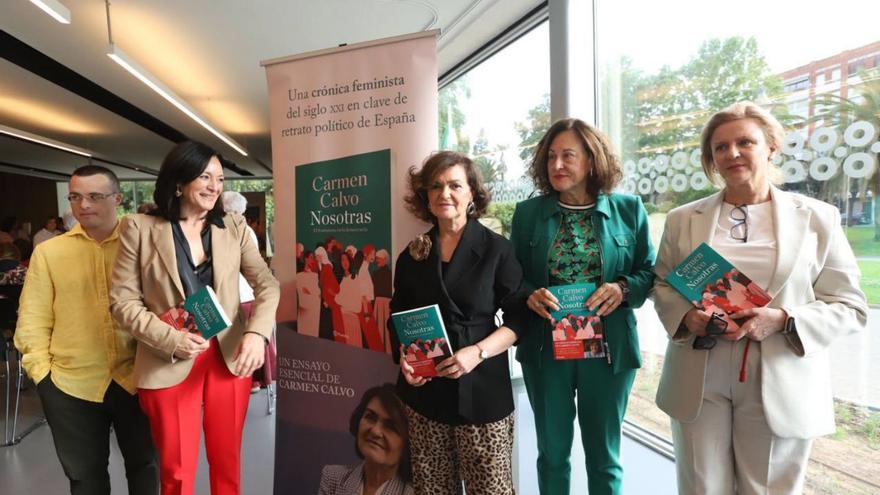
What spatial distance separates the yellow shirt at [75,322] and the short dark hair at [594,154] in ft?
6.00

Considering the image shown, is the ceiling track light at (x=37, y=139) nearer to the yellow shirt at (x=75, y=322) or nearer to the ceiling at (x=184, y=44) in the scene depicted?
the ceiling at (x=184, y=44)

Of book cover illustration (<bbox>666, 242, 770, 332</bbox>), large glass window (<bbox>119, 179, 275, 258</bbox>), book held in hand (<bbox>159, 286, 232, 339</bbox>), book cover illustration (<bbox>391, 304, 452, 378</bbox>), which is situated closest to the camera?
book cover illustration (<bbox>666, 242, 770, 332</bbox>)

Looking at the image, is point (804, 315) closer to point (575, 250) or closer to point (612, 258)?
point (612, 258)

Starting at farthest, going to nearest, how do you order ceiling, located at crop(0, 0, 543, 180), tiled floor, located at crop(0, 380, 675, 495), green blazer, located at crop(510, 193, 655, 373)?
1. ceiling, located at crop(0, 0, 543, 180)
2. tiled floor, located at crop(0, 380, 675, 495)
3. green blazer, located at crop(510, 193, 655, 373)

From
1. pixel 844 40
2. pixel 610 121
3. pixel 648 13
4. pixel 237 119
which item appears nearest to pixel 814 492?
pixel 844 40

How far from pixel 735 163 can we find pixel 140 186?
19173 mm

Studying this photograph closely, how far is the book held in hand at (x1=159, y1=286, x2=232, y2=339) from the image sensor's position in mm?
1693

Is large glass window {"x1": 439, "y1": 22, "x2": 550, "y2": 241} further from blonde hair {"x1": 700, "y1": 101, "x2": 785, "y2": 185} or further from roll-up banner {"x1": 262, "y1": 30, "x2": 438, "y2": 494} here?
blonde hair {"x1": 700, "y1": 101, "x2": 785, "y2": 185}

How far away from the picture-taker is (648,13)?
10.1 feet

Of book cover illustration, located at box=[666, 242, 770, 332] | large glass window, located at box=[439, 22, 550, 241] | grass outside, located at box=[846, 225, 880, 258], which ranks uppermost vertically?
large glass window, located at box=[439, 22, 550, 241]

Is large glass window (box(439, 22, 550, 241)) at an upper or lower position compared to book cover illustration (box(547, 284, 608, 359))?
upper

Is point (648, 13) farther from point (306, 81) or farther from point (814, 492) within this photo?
point (814, 492)

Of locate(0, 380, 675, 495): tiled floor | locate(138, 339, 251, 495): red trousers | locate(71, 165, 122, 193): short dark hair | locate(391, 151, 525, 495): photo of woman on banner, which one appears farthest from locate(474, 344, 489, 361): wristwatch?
locate(71, 165, 122, 193): short dark hair

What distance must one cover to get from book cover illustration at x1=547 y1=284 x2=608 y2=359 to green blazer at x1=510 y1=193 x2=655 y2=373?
0.36 feet
